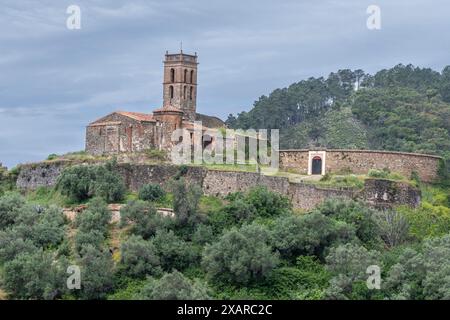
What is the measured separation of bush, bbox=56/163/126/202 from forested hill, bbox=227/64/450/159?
34039mm

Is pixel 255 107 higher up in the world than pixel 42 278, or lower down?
higher up

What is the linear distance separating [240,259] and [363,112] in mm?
53346

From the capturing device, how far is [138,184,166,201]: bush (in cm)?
6519

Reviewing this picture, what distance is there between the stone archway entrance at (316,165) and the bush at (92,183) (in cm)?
903

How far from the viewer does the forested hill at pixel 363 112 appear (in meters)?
103

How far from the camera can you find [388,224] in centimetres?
6241

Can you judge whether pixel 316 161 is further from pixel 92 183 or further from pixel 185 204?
pixel 92 183

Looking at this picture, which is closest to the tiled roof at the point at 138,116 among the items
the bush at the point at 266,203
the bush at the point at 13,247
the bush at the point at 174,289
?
the bush at the point at 266,203

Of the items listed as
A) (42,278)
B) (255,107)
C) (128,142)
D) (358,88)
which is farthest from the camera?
(358,88)

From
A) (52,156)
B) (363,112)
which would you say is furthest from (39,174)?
(363,112)

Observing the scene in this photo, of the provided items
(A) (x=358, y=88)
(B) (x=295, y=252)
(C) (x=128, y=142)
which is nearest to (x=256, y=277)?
(B) (x=295, y=252)

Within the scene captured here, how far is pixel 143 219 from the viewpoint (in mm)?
62156

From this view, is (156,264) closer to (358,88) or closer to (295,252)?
(295,252)

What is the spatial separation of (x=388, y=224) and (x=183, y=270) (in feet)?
30.5
